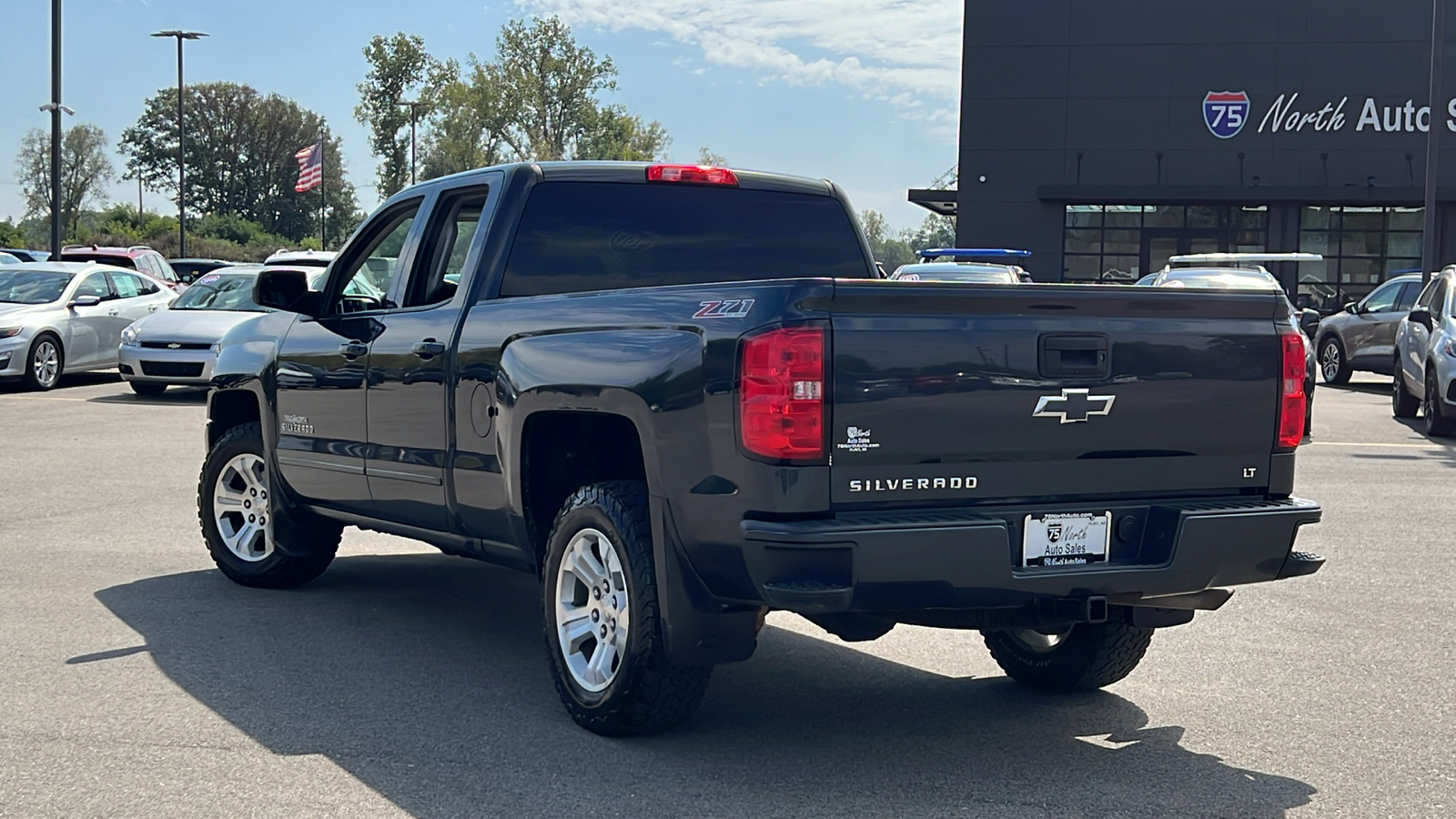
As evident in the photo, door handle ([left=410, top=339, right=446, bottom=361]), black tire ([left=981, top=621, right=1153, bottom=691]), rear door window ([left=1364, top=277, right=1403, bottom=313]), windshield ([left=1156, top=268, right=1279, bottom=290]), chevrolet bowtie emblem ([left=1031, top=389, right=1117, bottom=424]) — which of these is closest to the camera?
chevrolet bowtie emblem ([left=1031, top=389, right=1117, bottom=424])

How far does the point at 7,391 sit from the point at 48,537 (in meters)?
12.2

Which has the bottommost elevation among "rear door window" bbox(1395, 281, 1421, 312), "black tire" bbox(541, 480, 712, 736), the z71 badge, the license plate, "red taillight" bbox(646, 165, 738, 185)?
"black tire" bbox(541, 480, 712, 736)

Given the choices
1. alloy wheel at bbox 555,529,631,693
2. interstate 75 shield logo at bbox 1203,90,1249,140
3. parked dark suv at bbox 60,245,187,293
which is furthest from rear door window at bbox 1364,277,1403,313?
interstate 75 shield logo at bbox 1203,90,1249,140

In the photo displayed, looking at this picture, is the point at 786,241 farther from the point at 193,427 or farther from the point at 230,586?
the point at 193,427

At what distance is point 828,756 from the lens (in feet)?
16.7

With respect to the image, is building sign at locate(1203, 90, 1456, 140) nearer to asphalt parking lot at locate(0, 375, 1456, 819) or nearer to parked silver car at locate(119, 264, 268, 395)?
parked silver car at locate(119, 264, 268, 395)

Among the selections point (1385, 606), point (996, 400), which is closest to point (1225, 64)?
point (1385, 606)

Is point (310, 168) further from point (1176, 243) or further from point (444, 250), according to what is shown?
point (444, 250)

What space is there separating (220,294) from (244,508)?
1329cm

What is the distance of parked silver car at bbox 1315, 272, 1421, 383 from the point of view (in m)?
21.9

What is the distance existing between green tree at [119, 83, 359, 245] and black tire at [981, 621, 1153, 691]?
11178cm

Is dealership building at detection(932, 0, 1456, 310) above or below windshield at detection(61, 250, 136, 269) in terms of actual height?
above

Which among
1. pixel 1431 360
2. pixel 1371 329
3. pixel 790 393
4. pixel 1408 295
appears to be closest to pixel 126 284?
pixel 1431 360

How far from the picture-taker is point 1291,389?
517 centimetres
